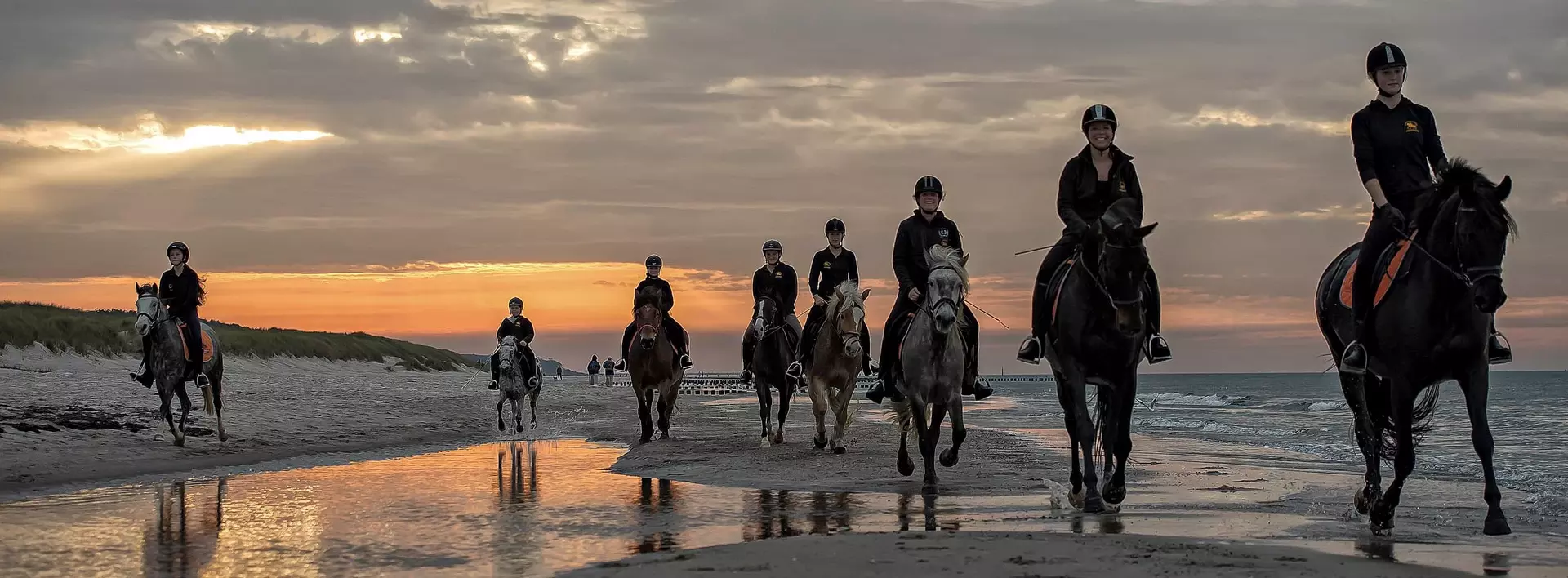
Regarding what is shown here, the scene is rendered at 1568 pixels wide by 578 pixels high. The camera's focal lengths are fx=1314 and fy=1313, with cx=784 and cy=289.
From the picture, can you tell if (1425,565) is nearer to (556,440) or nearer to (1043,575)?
(1043,575)

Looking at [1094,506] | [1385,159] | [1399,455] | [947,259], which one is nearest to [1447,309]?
[1399,455]

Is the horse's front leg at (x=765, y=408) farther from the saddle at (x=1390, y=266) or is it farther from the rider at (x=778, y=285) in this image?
the saddle at (x=1390, y=266)

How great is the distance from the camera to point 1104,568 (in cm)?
716

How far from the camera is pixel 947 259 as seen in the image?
455 inches

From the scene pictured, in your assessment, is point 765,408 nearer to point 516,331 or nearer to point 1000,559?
point 516,331

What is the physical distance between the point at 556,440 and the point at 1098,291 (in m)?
14.8

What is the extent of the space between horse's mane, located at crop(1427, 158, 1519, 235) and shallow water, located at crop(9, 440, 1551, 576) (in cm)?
209

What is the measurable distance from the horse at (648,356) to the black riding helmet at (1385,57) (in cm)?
1166

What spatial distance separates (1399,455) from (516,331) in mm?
19294

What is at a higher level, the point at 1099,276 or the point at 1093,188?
the point at 1093,188

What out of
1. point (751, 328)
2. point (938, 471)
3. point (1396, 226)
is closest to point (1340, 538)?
point (1396, 226)

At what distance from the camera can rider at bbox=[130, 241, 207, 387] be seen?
18.9 m

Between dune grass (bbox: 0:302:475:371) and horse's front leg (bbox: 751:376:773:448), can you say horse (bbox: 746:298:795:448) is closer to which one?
horse's front leg (bbox: 751:376:773:448)

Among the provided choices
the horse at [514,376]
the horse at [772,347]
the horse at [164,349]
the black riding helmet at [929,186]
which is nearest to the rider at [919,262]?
the black riding helmet at [929,186]
